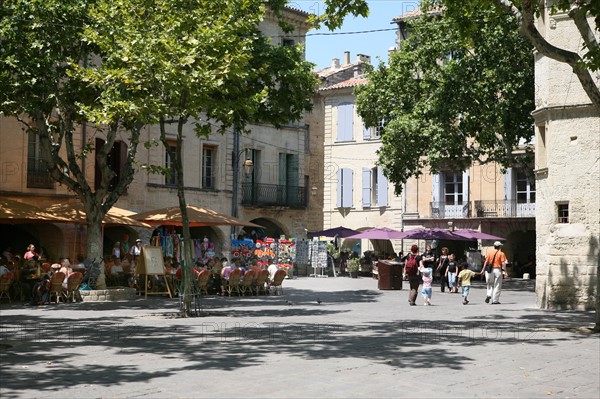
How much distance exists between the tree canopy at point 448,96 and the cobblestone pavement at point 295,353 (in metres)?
11.7

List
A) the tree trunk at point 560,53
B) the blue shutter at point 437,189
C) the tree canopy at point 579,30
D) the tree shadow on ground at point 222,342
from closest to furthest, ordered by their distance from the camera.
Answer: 1. the tree shadow on ground at point 222,342
2. the tree canopy at point 579,30
3. the tree trunk at point 560,53
4. the blue shutter at point 437,189

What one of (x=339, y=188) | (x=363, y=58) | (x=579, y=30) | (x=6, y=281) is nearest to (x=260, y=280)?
(x=6, y=281)

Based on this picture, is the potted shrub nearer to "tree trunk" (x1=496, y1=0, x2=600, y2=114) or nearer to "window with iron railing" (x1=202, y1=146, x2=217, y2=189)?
"window with iron railing" (x1=202, y1=146, x2=217, y2=189)

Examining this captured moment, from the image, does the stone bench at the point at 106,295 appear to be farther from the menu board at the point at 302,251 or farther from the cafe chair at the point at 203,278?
the menu board at the point at 302,251

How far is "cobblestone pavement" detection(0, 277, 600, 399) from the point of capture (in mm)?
8867

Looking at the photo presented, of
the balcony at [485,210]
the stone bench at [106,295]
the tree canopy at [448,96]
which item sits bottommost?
the stone bench at [106,295]

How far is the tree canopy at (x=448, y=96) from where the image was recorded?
2988cm

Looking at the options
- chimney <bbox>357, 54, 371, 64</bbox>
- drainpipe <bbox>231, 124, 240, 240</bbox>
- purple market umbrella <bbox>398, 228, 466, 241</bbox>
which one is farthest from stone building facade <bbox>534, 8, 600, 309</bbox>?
chimney <bbox>357, 54, 371, 64</bbox>

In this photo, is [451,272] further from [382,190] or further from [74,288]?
[382,190]

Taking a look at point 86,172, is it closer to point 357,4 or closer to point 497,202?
point 357,4

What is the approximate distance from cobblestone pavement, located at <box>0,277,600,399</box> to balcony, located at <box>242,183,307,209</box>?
1923 centimetres

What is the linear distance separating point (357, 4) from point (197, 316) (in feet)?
23.1

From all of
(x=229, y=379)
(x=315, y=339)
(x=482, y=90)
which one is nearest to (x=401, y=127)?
(x=482, y=90)

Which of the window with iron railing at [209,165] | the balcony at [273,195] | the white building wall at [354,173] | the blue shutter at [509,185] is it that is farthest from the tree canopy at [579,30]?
the white building wall at [354,173]
